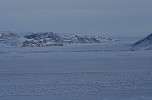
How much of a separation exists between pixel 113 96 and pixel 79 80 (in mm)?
5852

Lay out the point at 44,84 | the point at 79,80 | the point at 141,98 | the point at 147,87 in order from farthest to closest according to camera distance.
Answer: the point at 79,80
the point at 44,84
the point at 147,87
the point at 141,98

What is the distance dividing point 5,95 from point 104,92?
3677 millimetres

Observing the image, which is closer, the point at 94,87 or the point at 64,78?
the point at 94,87

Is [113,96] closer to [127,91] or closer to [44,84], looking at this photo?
[127,91]

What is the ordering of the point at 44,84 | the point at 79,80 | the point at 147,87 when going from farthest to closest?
the point at 79,80 < the point at 44,84 < the point at 147,87

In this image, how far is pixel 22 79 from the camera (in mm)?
23453

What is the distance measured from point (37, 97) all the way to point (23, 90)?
2279 mm

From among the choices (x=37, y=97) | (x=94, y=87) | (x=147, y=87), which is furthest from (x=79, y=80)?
(x=37, y=97)

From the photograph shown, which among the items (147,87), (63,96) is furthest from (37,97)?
(147,87)

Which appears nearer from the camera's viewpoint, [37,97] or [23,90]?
[37,97]

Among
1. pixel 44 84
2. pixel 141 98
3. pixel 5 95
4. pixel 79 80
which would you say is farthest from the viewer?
pixel 79 80

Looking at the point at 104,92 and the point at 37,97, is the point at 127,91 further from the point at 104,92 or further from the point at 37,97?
the point at 37,97

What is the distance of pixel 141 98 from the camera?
51.9ft

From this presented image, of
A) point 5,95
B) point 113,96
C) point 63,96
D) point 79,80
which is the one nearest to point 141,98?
point 113,96
